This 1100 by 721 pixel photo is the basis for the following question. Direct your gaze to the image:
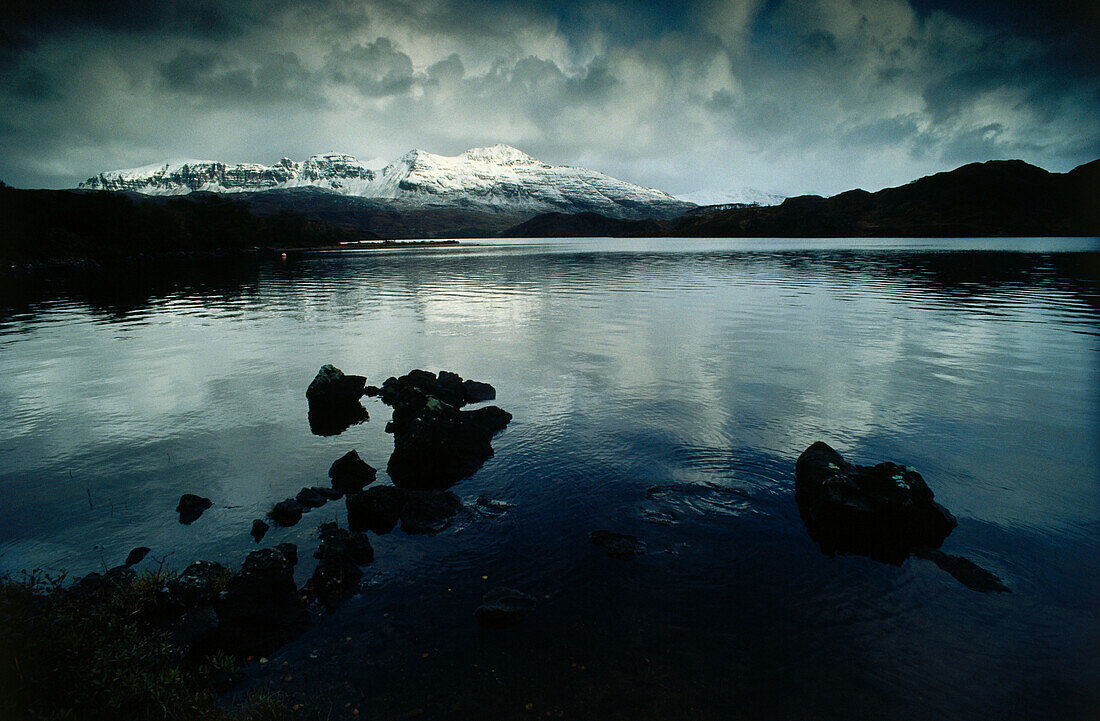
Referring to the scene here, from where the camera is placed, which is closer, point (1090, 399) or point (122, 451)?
point (122, 451)

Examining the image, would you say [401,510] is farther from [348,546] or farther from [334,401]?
[334,401]

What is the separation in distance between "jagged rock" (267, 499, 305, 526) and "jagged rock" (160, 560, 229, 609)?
269cm

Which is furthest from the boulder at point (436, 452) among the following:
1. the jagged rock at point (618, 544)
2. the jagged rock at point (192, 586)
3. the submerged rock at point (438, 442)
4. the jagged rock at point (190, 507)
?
the jagged rock at point (192, 586)

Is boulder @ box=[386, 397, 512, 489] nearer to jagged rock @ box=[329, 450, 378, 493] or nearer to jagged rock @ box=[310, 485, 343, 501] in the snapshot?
jagged rock @ box=[329, 450, 378, 493]

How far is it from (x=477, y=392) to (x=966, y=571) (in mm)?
19408

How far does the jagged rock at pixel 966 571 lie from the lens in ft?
37.8

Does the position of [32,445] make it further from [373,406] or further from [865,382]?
[865,382]

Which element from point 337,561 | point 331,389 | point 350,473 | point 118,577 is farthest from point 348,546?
point 331,389

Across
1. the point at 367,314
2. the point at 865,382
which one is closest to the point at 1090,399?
the point at 865,382

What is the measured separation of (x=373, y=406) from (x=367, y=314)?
30837mm

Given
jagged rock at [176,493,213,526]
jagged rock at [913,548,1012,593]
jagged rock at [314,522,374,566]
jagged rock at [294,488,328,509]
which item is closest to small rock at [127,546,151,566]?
jagged rock at [176,493,213,526]

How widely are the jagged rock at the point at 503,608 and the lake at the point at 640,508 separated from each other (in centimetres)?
22

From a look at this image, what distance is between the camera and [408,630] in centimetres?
1024

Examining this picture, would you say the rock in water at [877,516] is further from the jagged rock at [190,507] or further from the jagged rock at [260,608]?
the jagged rock at [190,507]
